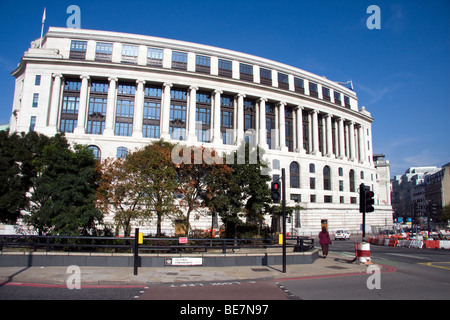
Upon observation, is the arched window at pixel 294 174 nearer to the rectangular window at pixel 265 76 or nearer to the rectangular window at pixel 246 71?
the rectangular window at pixel 265 76

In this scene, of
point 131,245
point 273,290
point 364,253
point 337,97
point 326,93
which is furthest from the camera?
point 337,97

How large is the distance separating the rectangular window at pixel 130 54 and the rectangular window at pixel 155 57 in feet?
7.29

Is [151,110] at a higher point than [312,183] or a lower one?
higher

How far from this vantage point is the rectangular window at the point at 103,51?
175 ft

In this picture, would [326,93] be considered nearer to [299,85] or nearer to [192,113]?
[299,85]

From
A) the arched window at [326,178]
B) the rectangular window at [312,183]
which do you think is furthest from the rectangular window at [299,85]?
the rectangular window at [312,183]

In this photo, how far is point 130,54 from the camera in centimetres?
5428

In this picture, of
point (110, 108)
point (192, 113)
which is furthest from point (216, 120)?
point (110, 108)

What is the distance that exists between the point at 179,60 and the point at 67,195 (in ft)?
133

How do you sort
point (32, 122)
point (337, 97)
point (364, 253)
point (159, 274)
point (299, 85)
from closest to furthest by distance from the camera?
point (159, 274), point (364, 253), point (32, 122), point (299, 85), point (337, 97)

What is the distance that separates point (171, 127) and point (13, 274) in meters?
44.1
